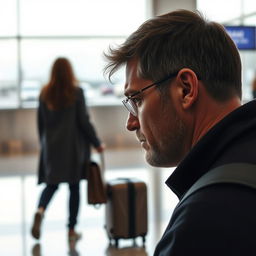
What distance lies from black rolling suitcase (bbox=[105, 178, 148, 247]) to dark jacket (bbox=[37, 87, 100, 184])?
46 centimetres

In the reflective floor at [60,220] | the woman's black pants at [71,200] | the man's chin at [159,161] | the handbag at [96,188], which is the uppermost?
the man's chin at [159,161]

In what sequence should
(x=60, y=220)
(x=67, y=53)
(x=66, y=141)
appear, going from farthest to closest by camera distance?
1. (x=67, y=53)
2. (x=60, y=220)
3. (x=66, y=141)

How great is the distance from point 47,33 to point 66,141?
7589mm

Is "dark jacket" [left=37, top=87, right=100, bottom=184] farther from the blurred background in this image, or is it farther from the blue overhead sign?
the blurred background

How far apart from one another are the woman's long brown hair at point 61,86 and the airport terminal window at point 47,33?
23.3 feet

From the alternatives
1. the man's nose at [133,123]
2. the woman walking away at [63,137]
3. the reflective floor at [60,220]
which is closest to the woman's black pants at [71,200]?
the woman walking away at [63,137]

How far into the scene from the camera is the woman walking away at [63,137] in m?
4.80

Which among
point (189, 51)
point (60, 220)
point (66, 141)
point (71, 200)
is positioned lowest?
point (60, 220)

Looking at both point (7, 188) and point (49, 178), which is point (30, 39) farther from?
point (49, 178)

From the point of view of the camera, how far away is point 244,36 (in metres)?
7.23

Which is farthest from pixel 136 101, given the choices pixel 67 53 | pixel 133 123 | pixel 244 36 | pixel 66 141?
pixel 67 53

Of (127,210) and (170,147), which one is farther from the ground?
(170,147)

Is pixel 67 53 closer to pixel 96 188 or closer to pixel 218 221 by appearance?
pixel 96 188

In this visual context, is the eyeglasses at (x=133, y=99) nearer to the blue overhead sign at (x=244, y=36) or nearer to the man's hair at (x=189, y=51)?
the man's hair at (x=189, y=51)
